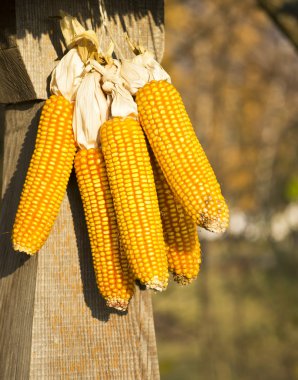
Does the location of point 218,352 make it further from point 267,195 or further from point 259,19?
point 259,19

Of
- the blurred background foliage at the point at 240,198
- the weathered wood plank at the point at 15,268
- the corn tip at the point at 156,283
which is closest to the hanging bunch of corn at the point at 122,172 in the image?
the corn tip at the point at 156,283

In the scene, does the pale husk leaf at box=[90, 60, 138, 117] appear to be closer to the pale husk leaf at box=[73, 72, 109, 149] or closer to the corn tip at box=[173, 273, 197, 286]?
the pale husk leaf at box=[73, 72, 109, 149]

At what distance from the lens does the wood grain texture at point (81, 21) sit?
2049 mm

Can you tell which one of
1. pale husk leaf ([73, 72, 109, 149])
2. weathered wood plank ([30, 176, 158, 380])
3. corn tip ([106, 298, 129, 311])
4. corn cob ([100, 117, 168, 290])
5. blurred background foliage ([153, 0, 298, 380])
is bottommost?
blurred background foliage ([153, 0, 298, 380])

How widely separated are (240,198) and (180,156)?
52.7 ft

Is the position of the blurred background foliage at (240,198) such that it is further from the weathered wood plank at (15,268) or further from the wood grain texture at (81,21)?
the weathered wood plank at (15,268)

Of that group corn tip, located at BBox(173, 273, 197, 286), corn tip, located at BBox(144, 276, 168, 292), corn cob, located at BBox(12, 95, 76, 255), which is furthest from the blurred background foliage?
corn tip, located at BBox(144, 276, 168, 292)

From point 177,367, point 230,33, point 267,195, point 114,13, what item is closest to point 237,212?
point 267,195

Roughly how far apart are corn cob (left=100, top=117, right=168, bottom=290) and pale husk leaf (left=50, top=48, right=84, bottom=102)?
0.70 feet

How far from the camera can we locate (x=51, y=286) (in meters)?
1.99

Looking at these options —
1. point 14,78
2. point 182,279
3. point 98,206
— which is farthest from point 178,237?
point 14,78

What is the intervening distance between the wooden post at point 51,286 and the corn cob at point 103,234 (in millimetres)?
175

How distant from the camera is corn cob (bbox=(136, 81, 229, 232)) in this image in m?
1.71

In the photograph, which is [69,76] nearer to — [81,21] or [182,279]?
[81,21]
